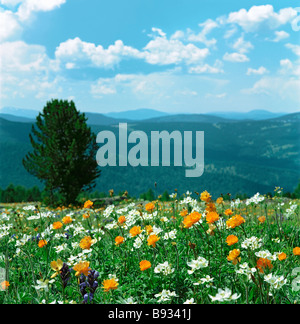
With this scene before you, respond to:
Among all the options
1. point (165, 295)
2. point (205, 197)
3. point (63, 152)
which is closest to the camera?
point (165, 295)

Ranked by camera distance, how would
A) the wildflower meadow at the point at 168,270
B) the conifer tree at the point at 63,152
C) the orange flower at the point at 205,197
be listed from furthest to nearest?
1. the conifer tree at the point at 63,152
2. the orange flower at the point at 205,197
3. the wildflower meadow at the point at 168,270

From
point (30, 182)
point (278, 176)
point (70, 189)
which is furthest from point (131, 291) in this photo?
point (278, 176)

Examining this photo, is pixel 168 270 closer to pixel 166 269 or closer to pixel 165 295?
pixel 166 269

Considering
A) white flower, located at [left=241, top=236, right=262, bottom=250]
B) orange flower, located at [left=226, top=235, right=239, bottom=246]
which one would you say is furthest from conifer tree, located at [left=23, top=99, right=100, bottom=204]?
orange flower, located at [left=226, top=235, right=239, bottom=246]

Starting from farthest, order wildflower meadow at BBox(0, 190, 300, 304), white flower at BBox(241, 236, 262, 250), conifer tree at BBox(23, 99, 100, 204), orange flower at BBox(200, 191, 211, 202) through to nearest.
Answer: conifer tree at BBox(23, 99, 100, 204) < orange flower at BBox(200, 191, 211, 202) < white flower at BBox(241, 236, 262, 250) < wildflower meadow at BBox(0, 190, 300, 304)

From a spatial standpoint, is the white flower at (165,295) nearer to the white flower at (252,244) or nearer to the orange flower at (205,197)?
the white flower at (252,244)

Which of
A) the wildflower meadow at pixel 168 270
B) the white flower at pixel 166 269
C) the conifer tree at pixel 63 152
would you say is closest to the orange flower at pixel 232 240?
the wildflower meadow at pixel 168 270

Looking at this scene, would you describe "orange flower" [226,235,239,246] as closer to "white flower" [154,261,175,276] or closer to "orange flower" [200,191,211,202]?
"white flower" [154,261,175,276]

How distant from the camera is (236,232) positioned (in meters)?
4.48

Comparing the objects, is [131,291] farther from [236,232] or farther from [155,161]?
[155,161]

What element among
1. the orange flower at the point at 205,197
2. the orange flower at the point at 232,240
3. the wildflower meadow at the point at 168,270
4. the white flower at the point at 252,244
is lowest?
the wildflower meadow at the point at 168,270

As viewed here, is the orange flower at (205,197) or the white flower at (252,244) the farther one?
the orange flower at (205,197)

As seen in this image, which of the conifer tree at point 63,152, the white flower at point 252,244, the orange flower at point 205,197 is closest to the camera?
the white flower at point 252,244

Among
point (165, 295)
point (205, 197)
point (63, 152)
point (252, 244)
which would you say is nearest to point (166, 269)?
point (165, 295)
